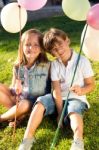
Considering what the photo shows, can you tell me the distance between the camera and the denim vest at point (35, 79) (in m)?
3.66

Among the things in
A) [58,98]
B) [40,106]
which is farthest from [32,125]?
[58,98]

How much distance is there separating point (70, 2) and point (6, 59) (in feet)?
8.11

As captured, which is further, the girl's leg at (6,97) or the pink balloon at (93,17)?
the girl's leg at (6,97)

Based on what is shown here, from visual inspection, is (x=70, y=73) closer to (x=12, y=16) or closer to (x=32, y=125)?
(x=32, y=125)

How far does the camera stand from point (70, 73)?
3.53m

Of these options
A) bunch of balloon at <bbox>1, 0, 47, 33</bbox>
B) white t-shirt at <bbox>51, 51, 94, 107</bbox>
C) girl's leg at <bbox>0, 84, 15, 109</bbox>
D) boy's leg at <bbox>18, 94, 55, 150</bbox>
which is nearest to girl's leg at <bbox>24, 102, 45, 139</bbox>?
boy's leg at <bbox>18, 94, 55, 150</bbox>

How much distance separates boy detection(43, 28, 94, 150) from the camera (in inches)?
133

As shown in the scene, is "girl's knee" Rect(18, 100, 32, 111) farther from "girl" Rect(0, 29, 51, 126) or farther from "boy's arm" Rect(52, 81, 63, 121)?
"boy's arm" Rect(52, 81, 63, 121)

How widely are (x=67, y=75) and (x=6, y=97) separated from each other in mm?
→ 568

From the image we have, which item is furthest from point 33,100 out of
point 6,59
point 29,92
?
point 6,59

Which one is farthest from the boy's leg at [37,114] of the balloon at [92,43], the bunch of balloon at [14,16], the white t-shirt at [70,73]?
the bunch of balloon at [14,16]

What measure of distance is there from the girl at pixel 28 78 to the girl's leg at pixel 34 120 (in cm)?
18

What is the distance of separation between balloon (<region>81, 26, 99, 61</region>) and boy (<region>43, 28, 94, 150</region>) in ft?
0.39

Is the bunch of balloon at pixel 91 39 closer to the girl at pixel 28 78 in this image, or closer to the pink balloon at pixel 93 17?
the pink balloon at pixel 93 17
